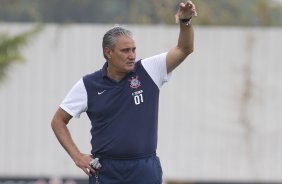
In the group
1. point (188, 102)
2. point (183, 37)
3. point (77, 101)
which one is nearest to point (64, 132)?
point (77, 101)

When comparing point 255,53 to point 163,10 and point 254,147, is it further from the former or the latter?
point 163,10

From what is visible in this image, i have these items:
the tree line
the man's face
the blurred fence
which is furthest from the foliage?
the man's face

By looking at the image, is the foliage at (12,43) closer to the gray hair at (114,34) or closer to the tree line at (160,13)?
the tree line at (160,13)

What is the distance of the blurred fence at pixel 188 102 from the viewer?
54.4 feet

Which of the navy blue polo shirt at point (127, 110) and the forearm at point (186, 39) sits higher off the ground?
the forearm at point (186, 39)

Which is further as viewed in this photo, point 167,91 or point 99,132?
point 167,91

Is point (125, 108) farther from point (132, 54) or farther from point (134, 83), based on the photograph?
point (132, 54)

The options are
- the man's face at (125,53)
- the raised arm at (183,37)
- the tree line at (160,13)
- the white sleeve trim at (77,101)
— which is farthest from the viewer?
the tree line at (160,13)

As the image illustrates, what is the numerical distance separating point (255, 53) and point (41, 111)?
11.2 feet

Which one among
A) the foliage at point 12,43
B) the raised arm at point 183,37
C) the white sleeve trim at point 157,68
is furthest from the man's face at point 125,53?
the foliage at point 12,43

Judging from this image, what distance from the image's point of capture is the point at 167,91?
16.6 meters

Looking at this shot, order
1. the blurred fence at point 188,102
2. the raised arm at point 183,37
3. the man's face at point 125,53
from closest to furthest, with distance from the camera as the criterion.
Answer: the raised arm at point 183,37, the man's face at point 125,53, the blurred fence at point 188,102

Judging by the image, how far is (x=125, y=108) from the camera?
292 inches

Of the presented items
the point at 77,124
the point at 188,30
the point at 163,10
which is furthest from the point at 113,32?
the point at 163,10
